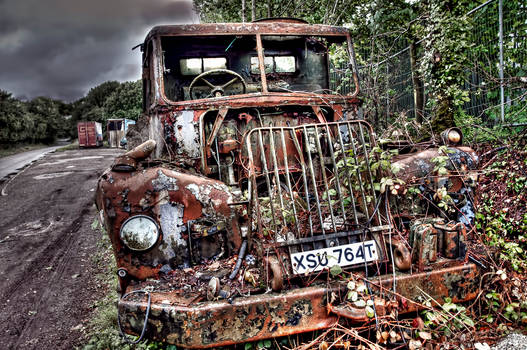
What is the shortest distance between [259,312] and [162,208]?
927mm

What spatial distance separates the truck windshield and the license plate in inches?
85.0

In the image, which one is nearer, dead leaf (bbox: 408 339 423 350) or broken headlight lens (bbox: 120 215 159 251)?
dead leaf (bbox: 408 339 423 350)

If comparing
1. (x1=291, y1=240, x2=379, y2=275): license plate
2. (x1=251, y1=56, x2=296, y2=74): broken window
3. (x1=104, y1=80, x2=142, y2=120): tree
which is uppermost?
(x1=104, y1=80, x2=142, y2=120): tree

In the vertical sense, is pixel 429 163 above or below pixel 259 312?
above

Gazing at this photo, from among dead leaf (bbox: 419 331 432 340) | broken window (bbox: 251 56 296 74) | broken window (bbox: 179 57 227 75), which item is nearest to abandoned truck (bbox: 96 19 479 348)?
dead leaf (bbox: 419 331 432 340)

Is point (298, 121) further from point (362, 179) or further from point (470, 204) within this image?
point (470, 204)

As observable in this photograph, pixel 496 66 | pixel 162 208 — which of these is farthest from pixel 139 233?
pixel 496 66

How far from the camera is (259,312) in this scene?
1.80 m

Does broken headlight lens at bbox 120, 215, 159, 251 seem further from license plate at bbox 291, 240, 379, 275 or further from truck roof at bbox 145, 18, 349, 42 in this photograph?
truck roof at bbox 145, 18, 349, 42

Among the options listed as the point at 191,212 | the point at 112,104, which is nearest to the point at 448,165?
the point at 191,212

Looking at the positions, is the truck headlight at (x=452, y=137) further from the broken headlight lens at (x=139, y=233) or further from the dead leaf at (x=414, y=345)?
the broken headlight lens at (x=139, y=233)

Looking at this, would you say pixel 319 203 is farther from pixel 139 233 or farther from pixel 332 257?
pixel 139 233

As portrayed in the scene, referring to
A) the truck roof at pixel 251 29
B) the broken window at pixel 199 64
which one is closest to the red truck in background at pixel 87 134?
the broken window at pixel 199 64

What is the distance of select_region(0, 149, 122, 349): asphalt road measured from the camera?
298 centimetres
